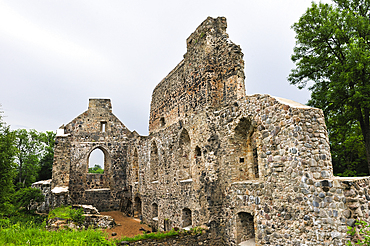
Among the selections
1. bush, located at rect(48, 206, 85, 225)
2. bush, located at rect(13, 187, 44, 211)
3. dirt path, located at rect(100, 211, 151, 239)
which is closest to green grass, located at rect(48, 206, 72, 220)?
bush, located at rect(48, 206, 85, 225)

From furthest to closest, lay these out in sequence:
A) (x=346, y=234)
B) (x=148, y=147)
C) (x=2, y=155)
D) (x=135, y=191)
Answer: (x=135, y=191)
(x=148, y=147)
(x=2, y=155)
(x=346, y=234)

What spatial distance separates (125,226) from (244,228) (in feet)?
25.0

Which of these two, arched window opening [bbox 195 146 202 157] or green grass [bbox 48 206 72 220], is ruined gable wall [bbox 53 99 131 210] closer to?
green grass [bbox 48 206 72 220]

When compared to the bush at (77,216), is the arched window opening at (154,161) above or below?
above

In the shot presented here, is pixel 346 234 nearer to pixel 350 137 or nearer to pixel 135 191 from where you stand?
pixel 350 137

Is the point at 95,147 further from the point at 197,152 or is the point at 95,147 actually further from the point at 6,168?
the point at 197,152

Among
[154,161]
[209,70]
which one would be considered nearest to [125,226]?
[154,161]

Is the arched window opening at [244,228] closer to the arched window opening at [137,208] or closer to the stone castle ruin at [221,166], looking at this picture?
the stone castle ruin at [221,166]

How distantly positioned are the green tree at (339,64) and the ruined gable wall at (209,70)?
5.99m

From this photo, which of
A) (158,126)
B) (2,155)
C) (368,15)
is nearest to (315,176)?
(158,126)

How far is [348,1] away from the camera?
13805 millimetres

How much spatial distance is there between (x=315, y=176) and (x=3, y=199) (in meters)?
11.6

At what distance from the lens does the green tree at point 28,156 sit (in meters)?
28.6

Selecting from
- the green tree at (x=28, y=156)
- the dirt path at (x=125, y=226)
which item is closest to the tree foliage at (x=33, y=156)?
the green tree at (x=28, y=156)
